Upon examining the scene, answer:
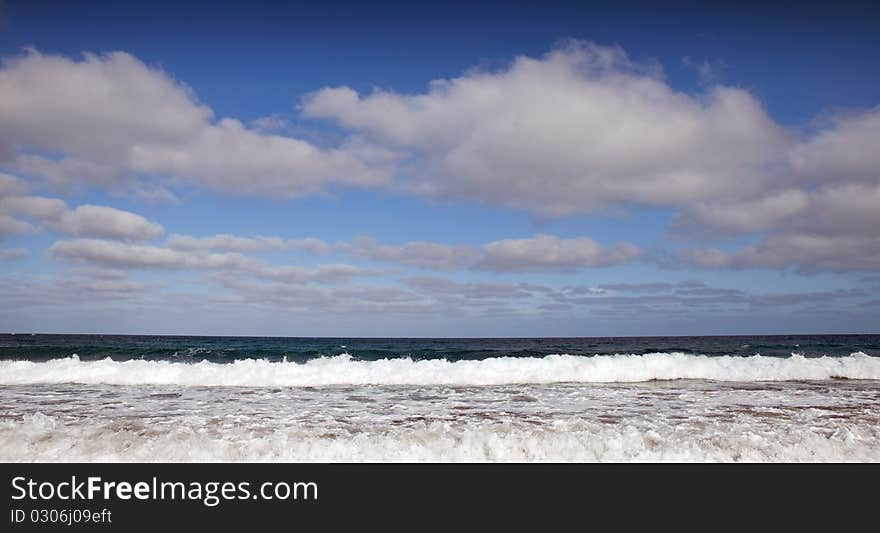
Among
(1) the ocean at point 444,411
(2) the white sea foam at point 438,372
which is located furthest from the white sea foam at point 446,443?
(2) the white sea foam at point 438,372

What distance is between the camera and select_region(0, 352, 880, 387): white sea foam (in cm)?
1898

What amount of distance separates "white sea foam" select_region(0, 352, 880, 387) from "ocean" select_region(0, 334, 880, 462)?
3.2 inches

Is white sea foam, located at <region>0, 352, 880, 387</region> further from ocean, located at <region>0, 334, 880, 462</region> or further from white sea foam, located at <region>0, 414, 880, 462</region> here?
white sea foam, located at <region>0, 414, 880, 462</region>

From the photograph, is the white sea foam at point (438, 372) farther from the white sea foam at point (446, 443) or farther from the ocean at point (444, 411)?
the white sea foam at point (446, 443)

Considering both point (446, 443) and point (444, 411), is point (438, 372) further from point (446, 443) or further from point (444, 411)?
point (446, 443)

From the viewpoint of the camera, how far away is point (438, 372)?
20.3m

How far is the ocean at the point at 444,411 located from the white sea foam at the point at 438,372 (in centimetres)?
8

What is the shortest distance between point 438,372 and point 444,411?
9.07m

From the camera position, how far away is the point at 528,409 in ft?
37.8

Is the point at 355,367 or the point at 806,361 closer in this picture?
the point at 355,367

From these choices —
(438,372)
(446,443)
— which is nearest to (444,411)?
(446,443)
